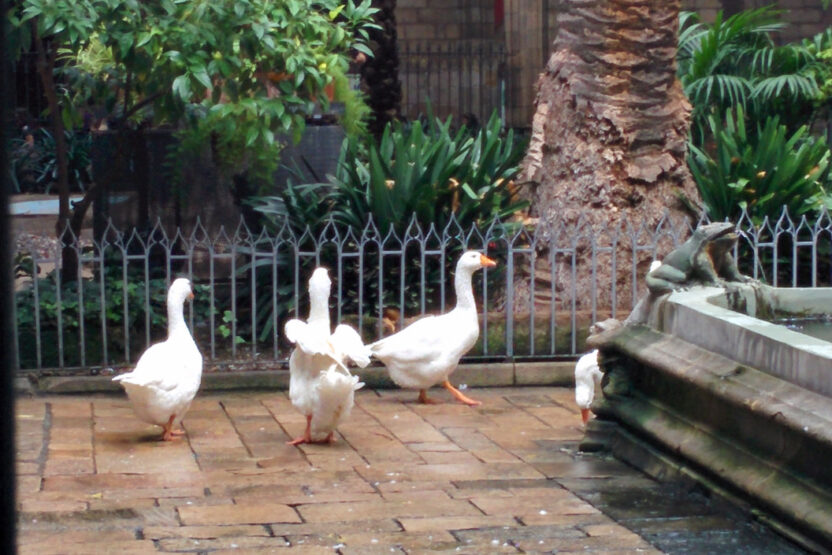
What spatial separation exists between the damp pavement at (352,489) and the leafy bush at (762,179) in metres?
2.83

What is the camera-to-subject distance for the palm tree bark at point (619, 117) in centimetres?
991

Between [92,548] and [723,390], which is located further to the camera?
[723,390]

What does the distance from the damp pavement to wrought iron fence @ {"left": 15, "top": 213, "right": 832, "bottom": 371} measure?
0.77 m

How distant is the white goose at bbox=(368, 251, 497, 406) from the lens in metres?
8.10

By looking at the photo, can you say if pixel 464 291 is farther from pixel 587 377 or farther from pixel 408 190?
pixel 408 190

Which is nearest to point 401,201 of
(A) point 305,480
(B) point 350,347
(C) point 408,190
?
(C) point 408,190

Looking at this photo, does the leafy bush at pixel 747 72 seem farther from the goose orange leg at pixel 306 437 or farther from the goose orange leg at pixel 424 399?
the goose orange leg at pixel 306 437

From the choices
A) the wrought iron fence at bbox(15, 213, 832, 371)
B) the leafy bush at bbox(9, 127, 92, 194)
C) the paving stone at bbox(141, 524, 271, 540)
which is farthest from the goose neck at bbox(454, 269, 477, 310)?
the leafy bush at bbox(9, 127, 92, 194)

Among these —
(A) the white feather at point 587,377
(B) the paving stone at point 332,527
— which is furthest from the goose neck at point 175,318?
(A) the white feather at point 587,377

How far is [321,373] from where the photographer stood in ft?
22.8

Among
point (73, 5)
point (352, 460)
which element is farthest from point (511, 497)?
point (73, 5)

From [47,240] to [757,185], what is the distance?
390 inches

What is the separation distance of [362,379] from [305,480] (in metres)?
2.61

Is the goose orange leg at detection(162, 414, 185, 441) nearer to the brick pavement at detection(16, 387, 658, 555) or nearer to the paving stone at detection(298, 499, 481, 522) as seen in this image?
the brick pavement at detection(16, 387, 658, 555)
